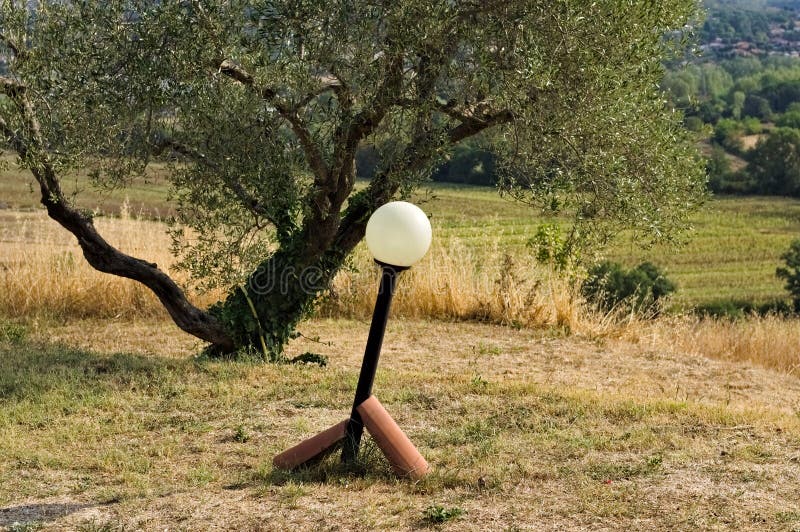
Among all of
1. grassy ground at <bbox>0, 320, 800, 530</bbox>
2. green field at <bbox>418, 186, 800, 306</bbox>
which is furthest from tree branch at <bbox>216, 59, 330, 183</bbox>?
green field at <bbox>418, 186, 800, 306</bbox>

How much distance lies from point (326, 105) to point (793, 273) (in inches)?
1797

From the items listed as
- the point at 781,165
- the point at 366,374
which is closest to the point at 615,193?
the point at 366,374

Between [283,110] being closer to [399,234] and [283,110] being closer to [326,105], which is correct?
[326,105]

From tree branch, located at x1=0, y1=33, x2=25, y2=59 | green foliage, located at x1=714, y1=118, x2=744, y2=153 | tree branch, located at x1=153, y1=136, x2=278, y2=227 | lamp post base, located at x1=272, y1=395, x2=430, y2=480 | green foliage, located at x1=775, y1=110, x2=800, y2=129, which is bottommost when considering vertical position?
lamp post base, located at x1=272, y1=395, x2=430, y2=480

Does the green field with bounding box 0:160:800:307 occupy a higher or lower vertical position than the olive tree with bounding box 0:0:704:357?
lower

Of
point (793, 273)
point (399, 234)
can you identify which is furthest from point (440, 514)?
point (793, 273)

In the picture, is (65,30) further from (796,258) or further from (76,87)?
(796,258)

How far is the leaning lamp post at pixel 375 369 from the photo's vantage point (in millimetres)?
A: 5281

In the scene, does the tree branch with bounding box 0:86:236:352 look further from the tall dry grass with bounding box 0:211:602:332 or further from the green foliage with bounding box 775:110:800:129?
the green foliage with bounding box 775:110:800:129

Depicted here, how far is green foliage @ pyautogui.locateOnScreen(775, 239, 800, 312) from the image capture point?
1831 inches

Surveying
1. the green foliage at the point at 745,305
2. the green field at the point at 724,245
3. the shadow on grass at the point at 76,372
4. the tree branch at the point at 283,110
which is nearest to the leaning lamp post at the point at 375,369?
the tree branch at the point at 283,110

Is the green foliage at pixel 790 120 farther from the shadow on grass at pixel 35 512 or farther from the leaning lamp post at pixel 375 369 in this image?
the shadow on grass at pixel 35 512

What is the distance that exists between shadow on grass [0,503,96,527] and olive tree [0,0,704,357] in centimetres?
292

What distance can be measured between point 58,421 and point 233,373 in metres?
1.60
